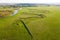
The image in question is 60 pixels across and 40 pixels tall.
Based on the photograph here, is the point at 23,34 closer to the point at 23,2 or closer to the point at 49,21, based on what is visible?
the point at 49,21

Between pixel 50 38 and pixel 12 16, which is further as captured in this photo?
pixel 12 16

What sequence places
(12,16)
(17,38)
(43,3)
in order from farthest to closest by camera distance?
(43,3), (12,16), (17,38)

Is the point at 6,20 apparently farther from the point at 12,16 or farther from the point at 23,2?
the point at 23,2

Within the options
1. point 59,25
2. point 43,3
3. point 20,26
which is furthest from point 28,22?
point 43,3

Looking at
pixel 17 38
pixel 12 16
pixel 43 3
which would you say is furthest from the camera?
pixel 43 3

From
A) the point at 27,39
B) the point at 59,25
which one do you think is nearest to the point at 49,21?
the point at 59,25

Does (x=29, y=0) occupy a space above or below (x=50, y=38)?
above
